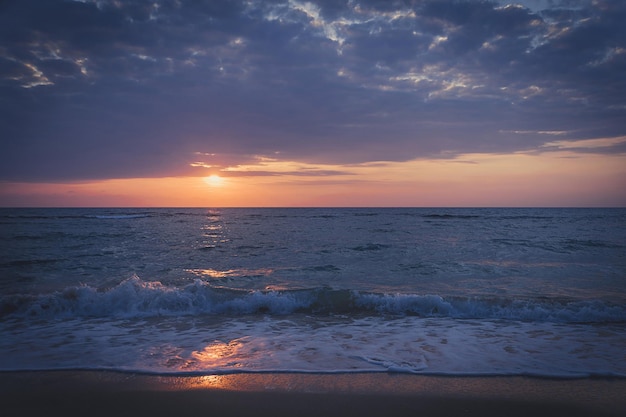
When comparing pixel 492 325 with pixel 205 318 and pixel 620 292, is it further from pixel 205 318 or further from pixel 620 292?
pixel 205 318

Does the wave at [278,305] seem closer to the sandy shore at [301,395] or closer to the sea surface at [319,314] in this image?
the sea surface at [319,314]

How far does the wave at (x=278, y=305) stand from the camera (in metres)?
8.34

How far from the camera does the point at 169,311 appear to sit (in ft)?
28.8

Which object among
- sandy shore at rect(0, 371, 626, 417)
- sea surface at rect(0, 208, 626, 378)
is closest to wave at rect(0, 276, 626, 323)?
sea surface at rect(0, 208, 626, 378)

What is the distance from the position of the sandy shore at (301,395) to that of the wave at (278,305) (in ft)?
12.4

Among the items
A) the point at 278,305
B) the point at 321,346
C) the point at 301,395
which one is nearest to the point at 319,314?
the point at 278,305

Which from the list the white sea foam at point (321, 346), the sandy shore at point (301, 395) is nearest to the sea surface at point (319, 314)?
the white sea foam at point (321, 346)

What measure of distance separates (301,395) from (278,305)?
193 inches

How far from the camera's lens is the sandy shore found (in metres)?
3.94

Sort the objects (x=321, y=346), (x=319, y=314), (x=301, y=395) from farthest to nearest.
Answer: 1. (x=319, y=314)
2. (x=321, y=346)
3. (x=301, y=395)

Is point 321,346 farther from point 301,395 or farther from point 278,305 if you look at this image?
point 278,305

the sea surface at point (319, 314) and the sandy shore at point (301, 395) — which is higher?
the sandy shore at point (301, 395)

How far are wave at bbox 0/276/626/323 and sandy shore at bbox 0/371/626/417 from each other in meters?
3.79

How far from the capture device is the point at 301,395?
14.1 ft
